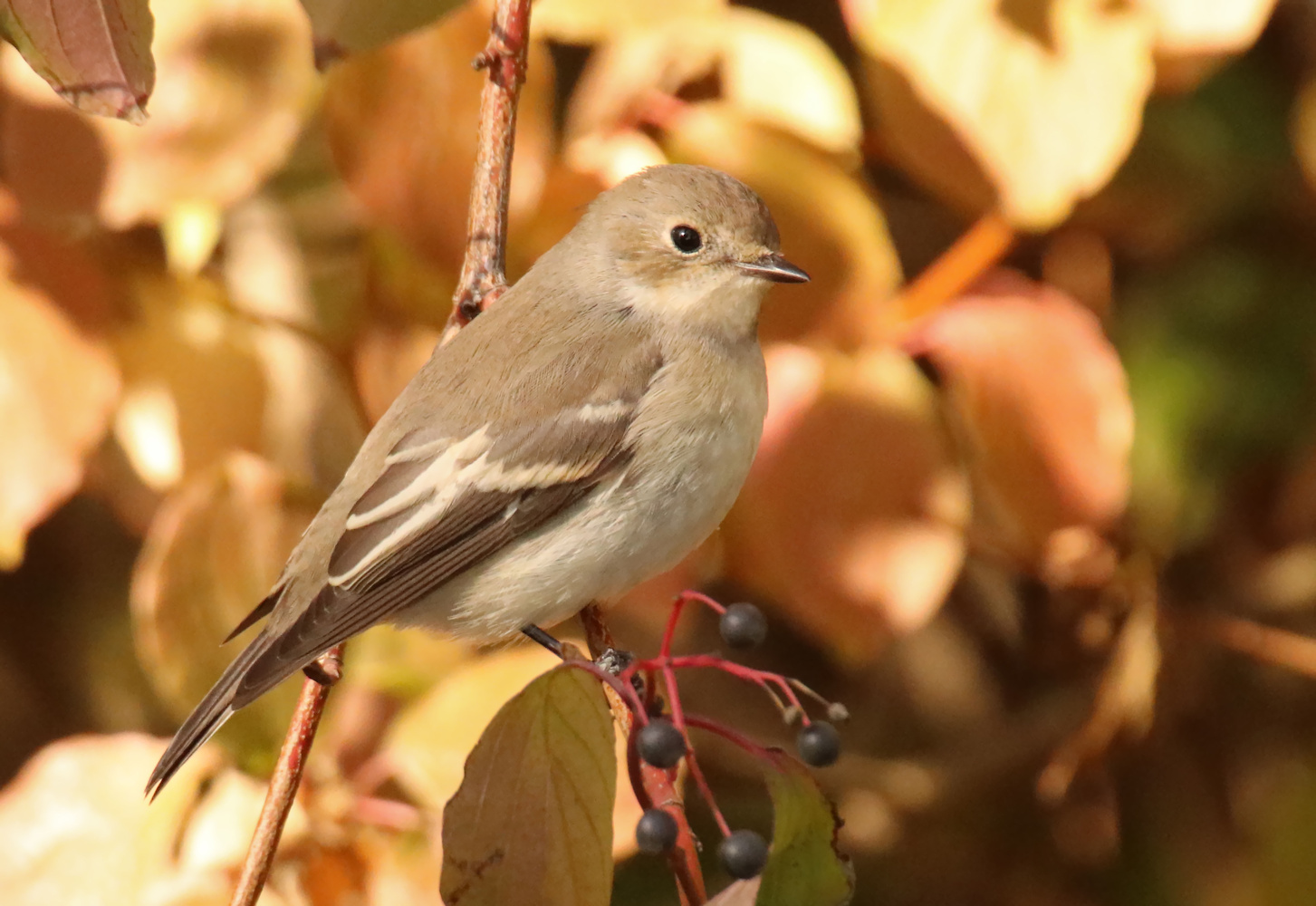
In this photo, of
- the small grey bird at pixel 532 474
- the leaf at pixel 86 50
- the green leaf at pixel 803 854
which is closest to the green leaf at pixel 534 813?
the green leaf at pixel 803 854

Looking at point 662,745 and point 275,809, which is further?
point 275,809

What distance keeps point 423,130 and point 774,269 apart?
0.49 m

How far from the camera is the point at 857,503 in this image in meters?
1.75

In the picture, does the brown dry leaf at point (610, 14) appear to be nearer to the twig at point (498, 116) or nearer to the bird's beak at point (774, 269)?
the twig at point (498, 116)

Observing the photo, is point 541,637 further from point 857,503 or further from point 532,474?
point 857,503

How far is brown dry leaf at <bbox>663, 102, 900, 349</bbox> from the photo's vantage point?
1.81 metres

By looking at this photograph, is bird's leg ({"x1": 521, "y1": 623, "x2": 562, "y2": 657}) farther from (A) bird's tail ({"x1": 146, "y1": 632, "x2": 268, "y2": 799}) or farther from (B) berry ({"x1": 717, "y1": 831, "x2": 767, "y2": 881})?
(B) berry ({"x1": 717, "y1": 831, "x2": 767, "y2": 881})

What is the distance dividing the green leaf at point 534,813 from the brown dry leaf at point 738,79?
839mm

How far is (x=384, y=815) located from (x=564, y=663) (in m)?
0.52

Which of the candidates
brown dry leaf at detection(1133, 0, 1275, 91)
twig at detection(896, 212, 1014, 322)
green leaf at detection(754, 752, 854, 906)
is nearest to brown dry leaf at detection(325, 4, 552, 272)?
twig at detection(896, 212, 1014, 322)

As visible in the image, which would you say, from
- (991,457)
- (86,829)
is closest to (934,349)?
(991,457)

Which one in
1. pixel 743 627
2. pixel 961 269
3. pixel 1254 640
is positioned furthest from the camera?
pixel 1254 640

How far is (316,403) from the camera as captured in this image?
2012mm

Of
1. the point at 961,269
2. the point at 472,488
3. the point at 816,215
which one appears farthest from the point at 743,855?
the point at 961,269
